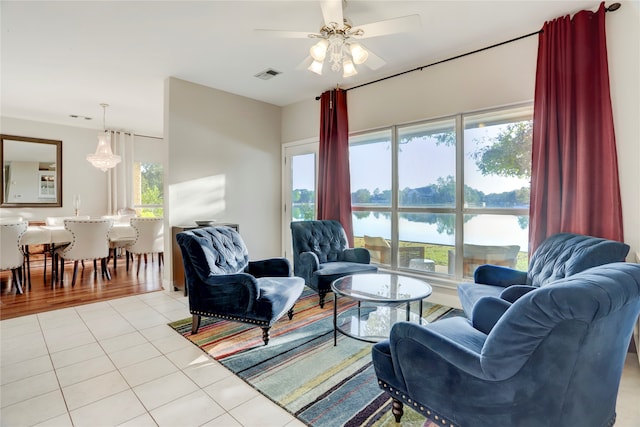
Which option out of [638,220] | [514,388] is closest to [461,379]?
[514,388]

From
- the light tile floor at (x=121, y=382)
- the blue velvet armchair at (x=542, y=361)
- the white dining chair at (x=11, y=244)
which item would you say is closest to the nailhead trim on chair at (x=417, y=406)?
the blue velvet armchair at (x=542, y=361)

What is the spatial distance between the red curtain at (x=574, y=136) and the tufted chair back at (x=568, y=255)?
0.96 feet

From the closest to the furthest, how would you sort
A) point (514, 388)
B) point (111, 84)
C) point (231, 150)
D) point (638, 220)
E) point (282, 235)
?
point (514, 388), point (638, 220), point (111, 84), point (231, 150), point (282, 235)

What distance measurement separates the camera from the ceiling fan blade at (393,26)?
2.13 m

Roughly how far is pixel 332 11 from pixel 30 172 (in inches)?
265

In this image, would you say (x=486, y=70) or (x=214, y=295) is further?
(x=486, y=70)

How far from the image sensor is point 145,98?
15.9ft

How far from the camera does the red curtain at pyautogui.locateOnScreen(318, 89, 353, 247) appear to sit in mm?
4293

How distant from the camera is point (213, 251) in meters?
2.79

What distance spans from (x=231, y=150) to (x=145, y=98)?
1604mm

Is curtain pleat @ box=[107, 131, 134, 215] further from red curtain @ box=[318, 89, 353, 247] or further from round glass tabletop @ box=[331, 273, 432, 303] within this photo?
round glass tabletop @ box=[331, 273, 432, 303]

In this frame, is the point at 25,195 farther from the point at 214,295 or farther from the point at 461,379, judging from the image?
the point at 461,379

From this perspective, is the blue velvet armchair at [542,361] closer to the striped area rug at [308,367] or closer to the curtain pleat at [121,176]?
the striped area rug at [308,367]

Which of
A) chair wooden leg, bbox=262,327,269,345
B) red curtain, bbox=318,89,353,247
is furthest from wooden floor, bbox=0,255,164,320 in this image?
red curtain, bbox=318,89,353,247
